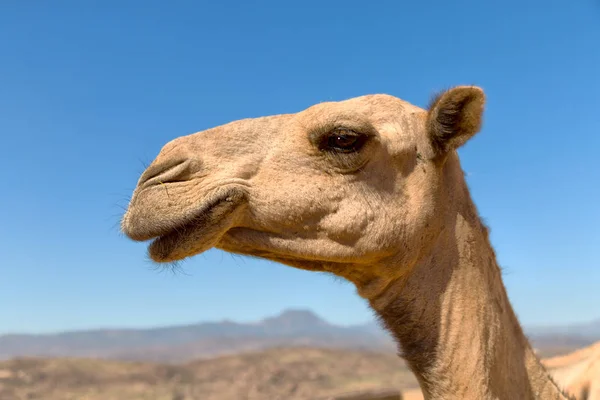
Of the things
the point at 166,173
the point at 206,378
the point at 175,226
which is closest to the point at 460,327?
the point at 175,226

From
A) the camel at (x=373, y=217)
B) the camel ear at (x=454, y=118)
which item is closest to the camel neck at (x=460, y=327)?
the camel at (x=373, y=217)

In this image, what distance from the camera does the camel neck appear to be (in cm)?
297

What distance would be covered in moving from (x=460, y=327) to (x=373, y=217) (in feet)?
2.51

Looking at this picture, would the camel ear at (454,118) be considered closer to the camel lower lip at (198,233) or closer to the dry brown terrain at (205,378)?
the camel lower lip at (198,233)

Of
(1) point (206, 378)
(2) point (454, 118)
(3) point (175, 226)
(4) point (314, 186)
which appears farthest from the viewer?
(1) point (206, 378)

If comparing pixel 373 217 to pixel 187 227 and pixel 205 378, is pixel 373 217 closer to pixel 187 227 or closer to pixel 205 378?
pixel 187 227

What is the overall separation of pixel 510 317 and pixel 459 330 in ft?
1.55

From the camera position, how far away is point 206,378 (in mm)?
28781

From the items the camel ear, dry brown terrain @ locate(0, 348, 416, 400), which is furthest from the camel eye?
dry brown terrain @ locate(0, 348, 416, 400)

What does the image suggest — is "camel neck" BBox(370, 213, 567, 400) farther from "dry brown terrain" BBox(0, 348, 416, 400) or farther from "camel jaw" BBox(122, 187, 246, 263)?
"dry brown terrain" BBox(0, 348, 416, 400)

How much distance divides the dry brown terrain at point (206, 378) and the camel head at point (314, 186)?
19.3 meters

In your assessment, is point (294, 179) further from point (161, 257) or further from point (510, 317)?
point (510, 317)

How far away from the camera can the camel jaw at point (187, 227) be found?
2775mm

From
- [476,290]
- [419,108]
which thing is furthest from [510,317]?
[419,108]
